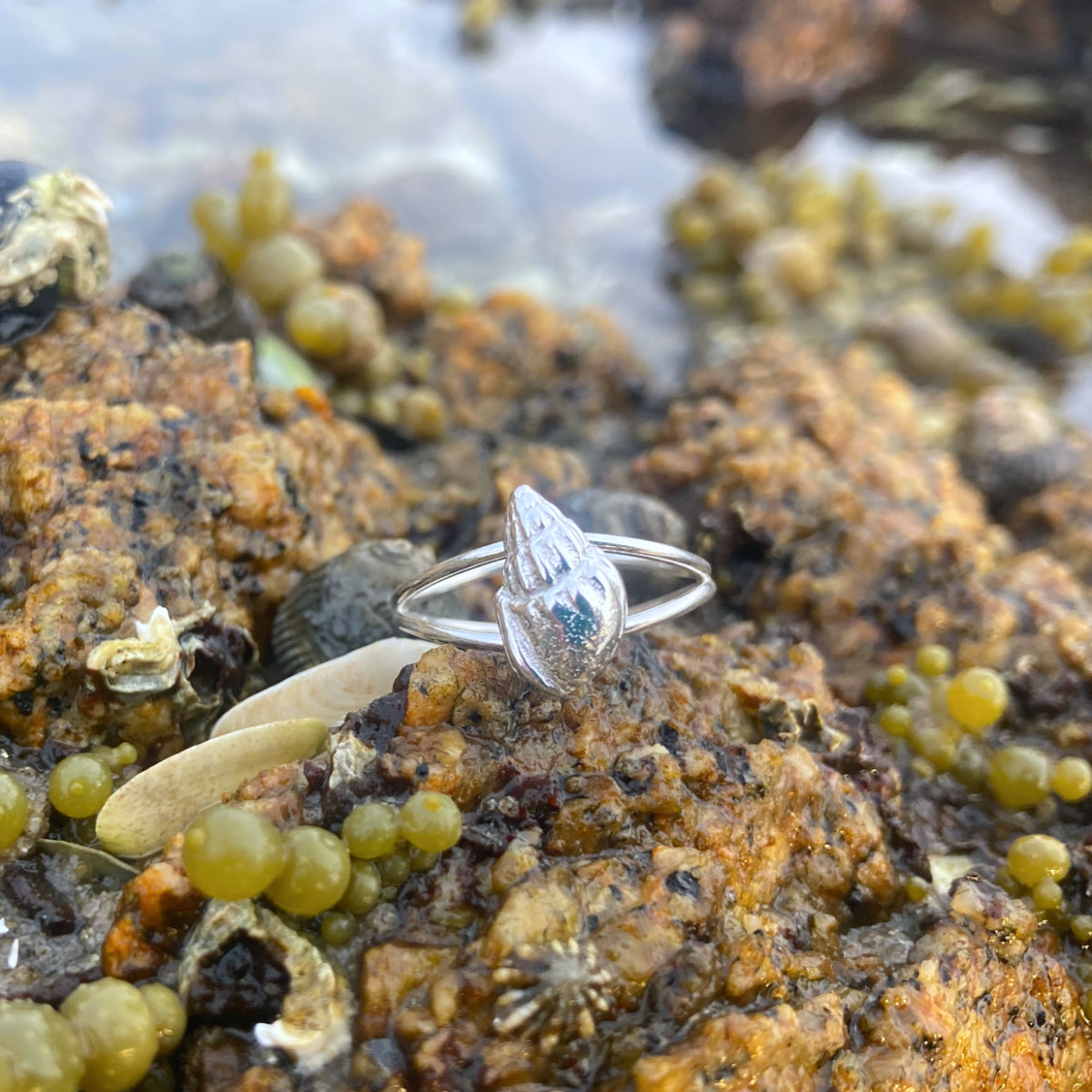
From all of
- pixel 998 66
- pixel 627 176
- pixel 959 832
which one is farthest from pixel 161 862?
pixel 998 66

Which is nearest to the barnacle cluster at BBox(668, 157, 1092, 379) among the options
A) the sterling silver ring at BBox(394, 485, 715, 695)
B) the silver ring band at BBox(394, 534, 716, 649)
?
the silver ring band at BBox(394, 534, 716, 649)

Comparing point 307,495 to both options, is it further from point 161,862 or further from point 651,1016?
point 651,1016

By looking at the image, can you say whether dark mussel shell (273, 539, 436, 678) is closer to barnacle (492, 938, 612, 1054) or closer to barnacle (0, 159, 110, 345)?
barnacle (492, 938, 612, 1054)

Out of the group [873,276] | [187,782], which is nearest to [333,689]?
[187,782]

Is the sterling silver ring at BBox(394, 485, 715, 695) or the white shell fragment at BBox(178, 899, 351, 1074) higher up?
the sterling silver ring at BBox(394, 485, 715, 695)

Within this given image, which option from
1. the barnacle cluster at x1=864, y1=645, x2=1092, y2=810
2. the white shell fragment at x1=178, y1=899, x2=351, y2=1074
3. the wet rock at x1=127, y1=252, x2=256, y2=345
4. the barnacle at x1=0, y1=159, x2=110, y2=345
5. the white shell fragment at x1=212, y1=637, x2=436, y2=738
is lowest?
the barnacle cluster at x1=864, y1=645, x2=1092, y2=810

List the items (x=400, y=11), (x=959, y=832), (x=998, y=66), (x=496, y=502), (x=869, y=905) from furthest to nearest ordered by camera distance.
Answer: (x=998, y=66) → (x=400, y=11) → (x=496, y=502) → (x=959, y=832) → (x=869, y=905)

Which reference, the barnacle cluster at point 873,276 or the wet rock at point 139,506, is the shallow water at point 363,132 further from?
the wet rock at point 139,506

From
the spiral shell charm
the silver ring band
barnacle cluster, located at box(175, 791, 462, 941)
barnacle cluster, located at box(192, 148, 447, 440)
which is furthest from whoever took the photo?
barnacle cluster, located at box(192, 148, 447, 440)
